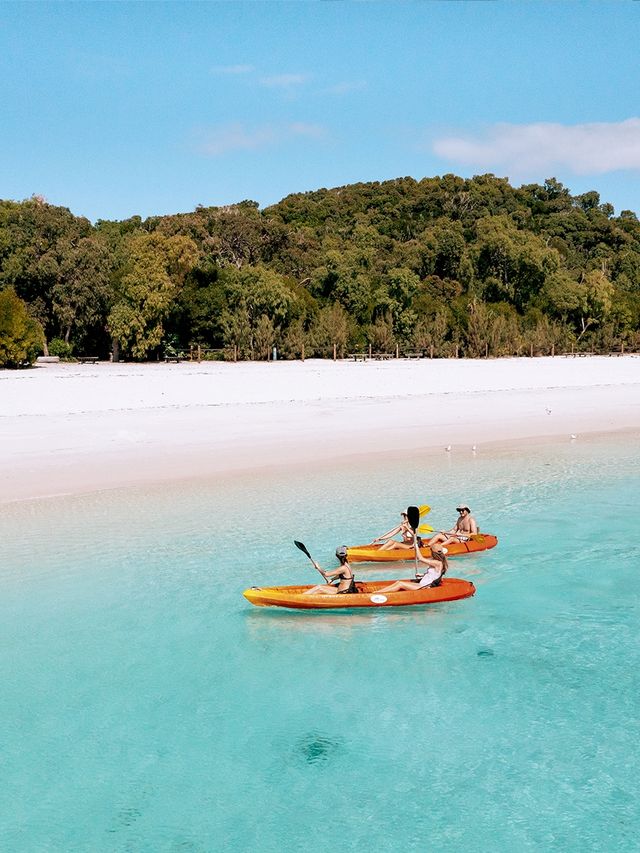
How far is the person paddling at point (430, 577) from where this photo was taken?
13078mm

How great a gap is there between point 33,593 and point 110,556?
7.24 feet

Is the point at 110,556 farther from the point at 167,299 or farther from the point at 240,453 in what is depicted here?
the point at 167,299

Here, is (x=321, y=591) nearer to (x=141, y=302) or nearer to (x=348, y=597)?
(x=348, y=597)

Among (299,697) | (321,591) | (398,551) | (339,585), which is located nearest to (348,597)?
(339,585)

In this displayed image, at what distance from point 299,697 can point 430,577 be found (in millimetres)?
3805

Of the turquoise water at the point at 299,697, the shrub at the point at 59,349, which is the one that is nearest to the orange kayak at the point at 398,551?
the turquoise water at the point at 299,697

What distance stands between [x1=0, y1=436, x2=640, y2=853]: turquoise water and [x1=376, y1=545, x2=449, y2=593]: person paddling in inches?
15.2

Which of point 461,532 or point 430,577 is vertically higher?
point 461,532

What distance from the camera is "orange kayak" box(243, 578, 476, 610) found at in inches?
491

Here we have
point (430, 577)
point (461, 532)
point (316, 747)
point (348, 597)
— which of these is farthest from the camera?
point (461, 532)

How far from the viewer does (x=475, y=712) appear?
976 cm

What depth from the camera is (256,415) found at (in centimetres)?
3206

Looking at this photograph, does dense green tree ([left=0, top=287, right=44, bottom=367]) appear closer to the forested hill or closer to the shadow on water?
the forested hill

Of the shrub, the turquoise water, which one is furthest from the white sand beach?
the shrub
